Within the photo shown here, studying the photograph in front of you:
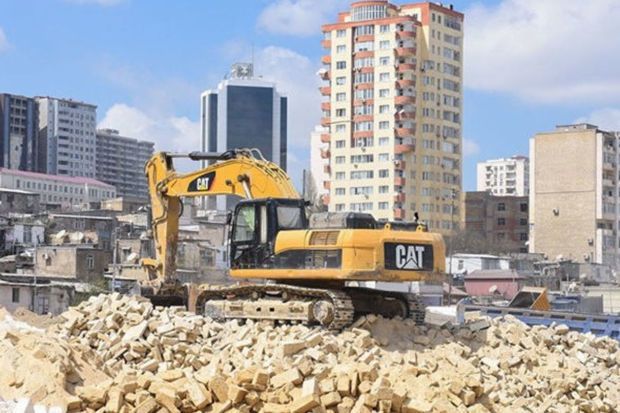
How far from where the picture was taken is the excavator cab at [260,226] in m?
18.8

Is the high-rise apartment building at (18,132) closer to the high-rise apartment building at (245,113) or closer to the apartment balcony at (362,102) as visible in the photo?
the high-rise apartment building at (245,113)

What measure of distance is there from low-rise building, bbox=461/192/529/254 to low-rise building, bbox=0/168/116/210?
108 feet

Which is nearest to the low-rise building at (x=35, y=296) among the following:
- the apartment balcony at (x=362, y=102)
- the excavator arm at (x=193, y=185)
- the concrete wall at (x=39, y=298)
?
the concrete wall at (x=39, y=298)

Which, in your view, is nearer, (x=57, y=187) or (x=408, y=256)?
(x=408, y=256)

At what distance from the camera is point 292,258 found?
1841 centimetres

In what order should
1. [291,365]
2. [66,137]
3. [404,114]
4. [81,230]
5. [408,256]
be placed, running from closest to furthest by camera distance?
[291,365], [408,256], [81,230], [404,114], [66,137]

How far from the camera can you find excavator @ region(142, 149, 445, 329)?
1786 cm

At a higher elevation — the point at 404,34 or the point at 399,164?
the point at 404,34

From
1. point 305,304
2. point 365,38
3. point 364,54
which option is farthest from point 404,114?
point 305,304

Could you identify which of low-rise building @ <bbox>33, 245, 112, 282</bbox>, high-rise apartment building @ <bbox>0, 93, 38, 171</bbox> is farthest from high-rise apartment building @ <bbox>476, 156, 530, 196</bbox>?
low-rise building @ <bbox>33, 245, 112, 282</bbox>

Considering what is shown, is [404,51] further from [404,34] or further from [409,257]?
[409,257]

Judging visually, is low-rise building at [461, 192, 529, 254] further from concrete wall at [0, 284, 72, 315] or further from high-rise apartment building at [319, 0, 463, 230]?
concrete wall at [0, 284, 72, 315]

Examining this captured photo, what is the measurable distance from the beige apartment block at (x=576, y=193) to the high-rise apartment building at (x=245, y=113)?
278 ft

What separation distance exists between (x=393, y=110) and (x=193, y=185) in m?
58.2
